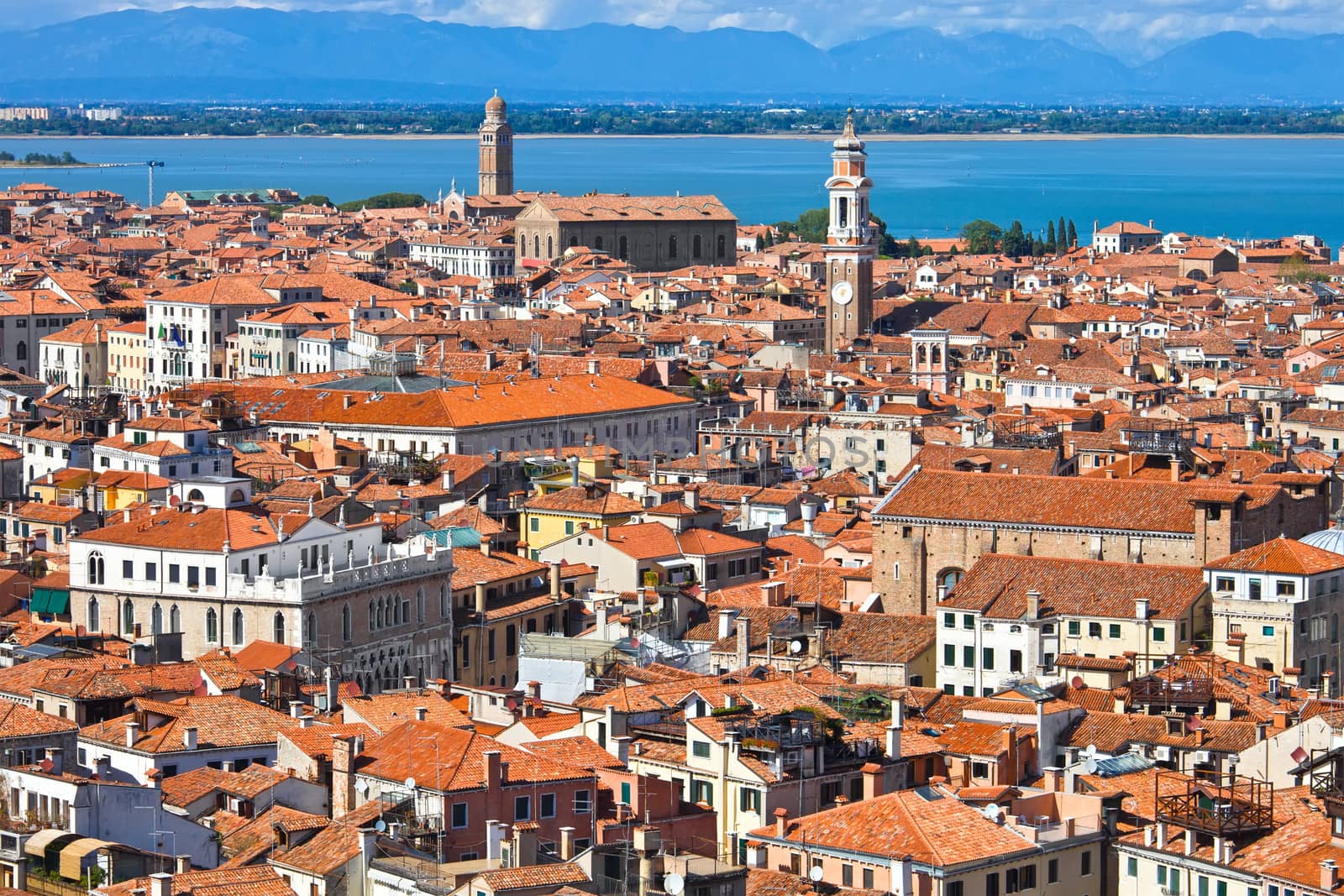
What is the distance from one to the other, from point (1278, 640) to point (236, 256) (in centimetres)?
9163

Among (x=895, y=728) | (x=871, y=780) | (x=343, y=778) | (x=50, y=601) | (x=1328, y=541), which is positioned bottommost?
(x=50, y=601)

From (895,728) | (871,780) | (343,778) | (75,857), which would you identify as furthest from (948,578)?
(75,857)

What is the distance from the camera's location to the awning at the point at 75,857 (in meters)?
18.9

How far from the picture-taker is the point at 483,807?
1984 centimetres

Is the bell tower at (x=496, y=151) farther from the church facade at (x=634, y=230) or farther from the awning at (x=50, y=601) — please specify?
the awning at (x=50, y=601)

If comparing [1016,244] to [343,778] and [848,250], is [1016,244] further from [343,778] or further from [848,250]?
[343,778]

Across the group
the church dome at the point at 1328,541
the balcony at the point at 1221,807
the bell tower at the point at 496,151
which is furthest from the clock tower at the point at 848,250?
the bell tower at the point at 496,151

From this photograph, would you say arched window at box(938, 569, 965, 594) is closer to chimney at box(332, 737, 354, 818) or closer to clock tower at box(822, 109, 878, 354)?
chimney at box(332, 737, 354, 818)

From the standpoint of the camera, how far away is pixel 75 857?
1898 centimetres

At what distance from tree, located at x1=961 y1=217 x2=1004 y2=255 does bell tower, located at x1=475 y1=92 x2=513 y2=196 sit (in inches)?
1125

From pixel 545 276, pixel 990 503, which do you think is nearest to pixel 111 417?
pixel 990 503

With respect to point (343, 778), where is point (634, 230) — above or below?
below

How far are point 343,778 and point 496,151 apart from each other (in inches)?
5759

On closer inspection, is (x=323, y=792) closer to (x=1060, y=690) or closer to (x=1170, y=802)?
(x=1170, y=802)
